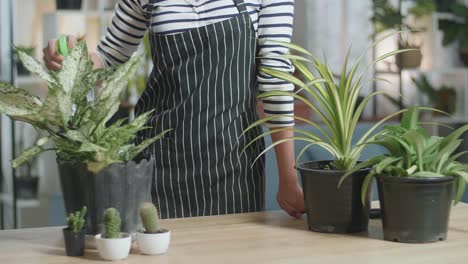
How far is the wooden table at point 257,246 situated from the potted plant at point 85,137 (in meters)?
0.11

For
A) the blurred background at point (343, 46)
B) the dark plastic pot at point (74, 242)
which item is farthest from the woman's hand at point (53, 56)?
the blurred background at point (343, 46)

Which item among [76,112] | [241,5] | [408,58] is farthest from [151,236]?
[408,58]

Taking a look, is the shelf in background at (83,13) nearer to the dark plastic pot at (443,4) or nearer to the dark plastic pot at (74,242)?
A: the dark plastic pot at (443,4)

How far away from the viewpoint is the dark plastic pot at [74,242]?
57.7 inches

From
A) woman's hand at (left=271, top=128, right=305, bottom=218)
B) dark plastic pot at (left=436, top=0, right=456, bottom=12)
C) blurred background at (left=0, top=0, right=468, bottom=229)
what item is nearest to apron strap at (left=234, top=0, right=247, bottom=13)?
woman's hand at (left=271, top=128, right=305, bottom=218)

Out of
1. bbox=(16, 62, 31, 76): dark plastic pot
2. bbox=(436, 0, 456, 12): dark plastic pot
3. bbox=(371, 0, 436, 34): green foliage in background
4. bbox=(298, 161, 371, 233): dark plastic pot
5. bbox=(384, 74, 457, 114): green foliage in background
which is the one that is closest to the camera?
bbox=(298, 161, 371, 233): dark plastic pot

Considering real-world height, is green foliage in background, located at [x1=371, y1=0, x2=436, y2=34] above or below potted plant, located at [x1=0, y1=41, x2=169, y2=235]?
above

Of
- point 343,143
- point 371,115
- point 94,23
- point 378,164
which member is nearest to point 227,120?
point 343,143

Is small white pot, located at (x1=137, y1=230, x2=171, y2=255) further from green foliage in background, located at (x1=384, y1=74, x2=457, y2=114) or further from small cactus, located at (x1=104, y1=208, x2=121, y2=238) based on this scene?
green foliage in background, located at (x1=384, y1=74, x2=457, y2=114)

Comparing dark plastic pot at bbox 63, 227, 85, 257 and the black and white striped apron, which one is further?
the black and white striped apron

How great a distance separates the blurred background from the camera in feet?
16.2

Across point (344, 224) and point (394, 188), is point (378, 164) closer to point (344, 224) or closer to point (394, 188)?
point (394, 188)

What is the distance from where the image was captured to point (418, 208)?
1576mm

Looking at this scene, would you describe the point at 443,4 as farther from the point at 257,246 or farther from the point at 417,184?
the point at 257,246
